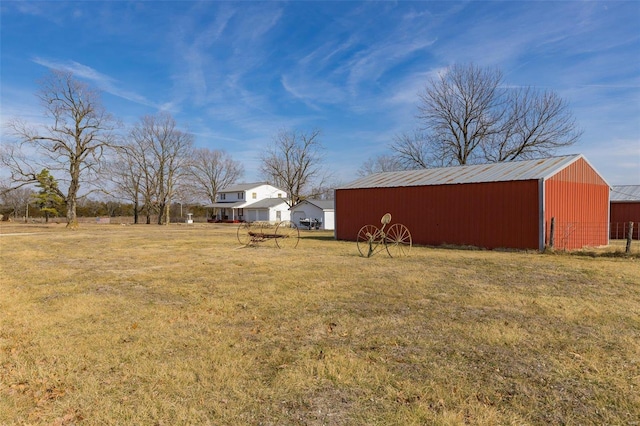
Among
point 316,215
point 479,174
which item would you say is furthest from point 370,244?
point 316,215

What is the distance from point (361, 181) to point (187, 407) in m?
20.6

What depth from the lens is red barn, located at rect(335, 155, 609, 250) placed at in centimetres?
1502

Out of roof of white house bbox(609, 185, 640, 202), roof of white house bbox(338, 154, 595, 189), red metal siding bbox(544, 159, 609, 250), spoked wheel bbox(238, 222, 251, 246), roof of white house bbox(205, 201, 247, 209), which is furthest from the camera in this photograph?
roof of white house bbox(205, 201, 247, 209)

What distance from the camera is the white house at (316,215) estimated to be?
132 ft

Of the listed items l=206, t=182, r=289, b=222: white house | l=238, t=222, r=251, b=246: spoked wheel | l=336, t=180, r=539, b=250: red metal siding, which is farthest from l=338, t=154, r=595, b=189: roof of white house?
l=206, t=182, r=289, b=222: white house

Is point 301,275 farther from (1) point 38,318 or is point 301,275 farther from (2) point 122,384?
(2) point 122,384

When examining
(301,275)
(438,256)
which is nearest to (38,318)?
(301,275)

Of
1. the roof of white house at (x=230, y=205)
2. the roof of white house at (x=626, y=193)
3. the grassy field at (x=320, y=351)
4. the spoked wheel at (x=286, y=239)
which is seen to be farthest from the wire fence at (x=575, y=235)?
the roof of white house at (x=230, y=205)

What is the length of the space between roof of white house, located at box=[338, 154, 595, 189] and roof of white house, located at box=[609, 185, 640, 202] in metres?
11.5

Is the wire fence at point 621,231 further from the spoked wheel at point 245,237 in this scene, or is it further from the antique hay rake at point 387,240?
the spoked wheel at point 245,237

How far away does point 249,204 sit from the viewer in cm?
5466

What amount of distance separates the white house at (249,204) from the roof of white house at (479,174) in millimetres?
29791

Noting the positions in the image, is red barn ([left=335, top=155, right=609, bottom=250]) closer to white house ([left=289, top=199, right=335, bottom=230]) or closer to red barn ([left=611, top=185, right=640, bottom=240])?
red barn ([left=611, top=185, right=640, bottom=240])

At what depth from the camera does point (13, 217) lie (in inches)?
2219
